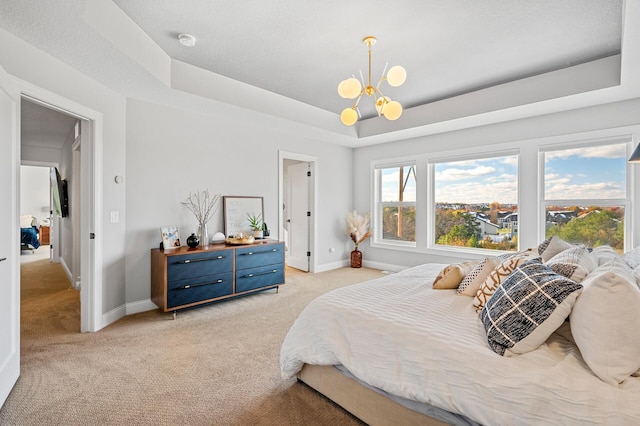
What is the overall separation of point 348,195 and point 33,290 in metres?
5.18

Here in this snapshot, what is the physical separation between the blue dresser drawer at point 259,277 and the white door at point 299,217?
1.44 metres

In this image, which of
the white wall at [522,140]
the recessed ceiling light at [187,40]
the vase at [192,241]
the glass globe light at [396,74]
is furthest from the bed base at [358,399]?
the white wall at [522,140]

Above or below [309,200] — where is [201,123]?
above

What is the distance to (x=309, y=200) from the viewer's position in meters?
5.66

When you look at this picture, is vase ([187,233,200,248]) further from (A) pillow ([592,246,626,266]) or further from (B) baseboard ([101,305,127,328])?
(A) pillow ([592,246,626,266])

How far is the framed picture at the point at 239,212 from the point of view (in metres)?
4.23

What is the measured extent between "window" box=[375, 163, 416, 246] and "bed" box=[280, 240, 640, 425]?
3.45 m

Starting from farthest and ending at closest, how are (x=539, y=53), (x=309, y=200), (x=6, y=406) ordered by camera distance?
(x=309, y=200)
(x=539, y=53)
(x=6, y=406)

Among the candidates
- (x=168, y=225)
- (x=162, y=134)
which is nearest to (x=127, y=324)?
(x=168, y=225)

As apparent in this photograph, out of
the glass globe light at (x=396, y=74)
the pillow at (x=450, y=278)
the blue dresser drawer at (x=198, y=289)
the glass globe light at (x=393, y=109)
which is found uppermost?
the glass globe light at (x=396, y=74)

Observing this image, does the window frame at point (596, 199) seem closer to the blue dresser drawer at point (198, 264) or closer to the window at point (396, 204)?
the window at point (396, 204)

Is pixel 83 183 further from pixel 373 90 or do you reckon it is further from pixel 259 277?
pixel 373 90

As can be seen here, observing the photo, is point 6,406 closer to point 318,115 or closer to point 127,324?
point 127,324

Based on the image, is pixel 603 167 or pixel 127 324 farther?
pixel 603 167
